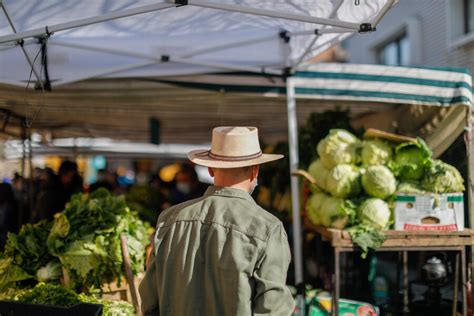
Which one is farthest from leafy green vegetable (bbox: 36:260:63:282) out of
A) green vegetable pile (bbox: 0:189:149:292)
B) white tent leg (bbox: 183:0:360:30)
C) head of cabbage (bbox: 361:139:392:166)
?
head of cabbage (bbox: 361:139:392:166)

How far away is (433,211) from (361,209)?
609 mm

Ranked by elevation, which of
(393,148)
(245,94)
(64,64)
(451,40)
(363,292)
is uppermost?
(451,40)

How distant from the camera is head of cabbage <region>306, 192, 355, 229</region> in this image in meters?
4.90

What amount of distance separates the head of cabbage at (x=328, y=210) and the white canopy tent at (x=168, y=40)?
32cm

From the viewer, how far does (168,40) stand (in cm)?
615

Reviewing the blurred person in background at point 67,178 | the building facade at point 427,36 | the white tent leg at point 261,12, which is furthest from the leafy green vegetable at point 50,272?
the building facade at point 427,36

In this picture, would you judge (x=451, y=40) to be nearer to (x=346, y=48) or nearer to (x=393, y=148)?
(x=393, y=148)

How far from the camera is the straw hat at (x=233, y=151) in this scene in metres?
2.82

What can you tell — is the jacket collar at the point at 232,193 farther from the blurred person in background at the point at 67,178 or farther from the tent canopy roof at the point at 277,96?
the blurred person in background at the point at 67,178

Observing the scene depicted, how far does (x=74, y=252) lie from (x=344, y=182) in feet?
8.13

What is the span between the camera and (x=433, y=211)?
473 cm

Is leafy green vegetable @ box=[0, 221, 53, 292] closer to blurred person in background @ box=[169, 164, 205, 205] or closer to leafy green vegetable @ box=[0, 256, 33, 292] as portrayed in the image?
leafy green vegetable @ box=[0, 256, 33, 292]

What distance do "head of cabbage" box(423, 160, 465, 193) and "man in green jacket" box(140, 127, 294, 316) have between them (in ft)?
7.99

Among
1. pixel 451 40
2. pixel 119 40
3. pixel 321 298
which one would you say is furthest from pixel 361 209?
pixel 451 40
